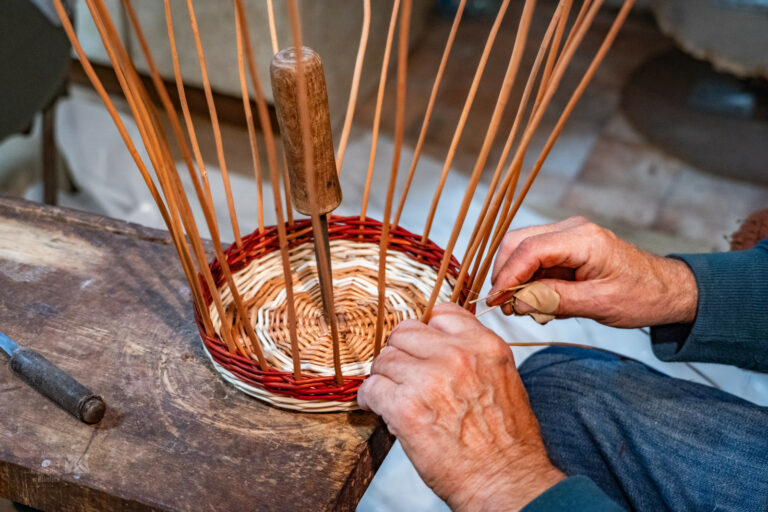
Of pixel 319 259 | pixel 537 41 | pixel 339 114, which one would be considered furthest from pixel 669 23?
pixel 319 259

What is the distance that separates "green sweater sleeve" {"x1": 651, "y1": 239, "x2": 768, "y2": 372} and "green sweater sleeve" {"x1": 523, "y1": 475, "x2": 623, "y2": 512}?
0.35 metres

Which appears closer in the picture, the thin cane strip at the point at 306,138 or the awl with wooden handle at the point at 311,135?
the thin cane strip at the point at 306,138

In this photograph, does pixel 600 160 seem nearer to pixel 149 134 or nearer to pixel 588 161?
pixel 588 161

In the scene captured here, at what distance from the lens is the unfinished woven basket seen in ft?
2.35

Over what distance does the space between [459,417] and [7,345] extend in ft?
1.63

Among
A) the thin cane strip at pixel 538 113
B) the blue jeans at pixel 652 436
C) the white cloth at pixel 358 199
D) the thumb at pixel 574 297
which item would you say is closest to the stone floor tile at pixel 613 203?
the white cloth at pixel 358 199

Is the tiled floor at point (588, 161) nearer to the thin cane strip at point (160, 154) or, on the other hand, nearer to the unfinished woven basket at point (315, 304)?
the unfinished woven basket at point (315, 304)

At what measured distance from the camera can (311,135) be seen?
2.10ft

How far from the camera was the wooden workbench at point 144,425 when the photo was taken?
68 centimetres

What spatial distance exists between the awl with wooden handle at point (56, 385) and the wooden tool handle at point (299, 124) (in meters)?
0.29

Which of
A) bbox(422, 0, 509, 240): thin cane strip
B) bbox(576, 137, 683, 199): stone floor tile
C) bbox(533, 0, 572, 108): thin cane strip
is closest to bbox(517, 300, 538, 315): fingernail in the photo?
bbox(422, 0, 509, 240): thin cane strip

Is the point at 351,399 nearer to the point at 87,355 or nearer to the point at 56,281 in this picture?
the point at 87,355

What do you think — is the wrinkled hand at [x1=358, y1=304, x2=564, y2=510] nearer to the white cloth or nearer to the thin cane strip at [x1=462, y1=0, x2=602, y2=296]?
the thin cane strip at [x1=462, y1=0, x2=602, y2=296]

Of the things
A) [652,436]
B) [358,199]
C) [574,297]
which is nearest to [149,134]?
[574,297]
